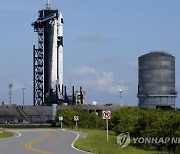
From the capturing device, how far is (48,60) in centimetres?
14038

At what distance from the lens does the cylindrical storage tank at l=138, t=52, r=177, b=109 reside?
349ft

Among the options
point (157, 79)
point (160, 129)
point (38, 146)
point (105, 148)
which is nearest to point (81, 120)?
point (157, 79)

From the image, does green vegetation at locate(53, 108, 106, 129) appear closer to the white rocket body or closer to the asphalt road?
the white rocket body

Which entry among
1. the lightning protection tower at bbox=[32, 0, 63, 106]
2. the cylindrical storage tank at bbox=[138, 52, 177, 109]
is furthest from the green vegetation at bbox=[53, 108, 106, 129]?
the lightning protection tower at bbox=[32, 0, 63, 106]

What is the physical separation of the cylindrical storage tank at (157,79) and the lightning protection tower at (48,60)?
35049 millimetres

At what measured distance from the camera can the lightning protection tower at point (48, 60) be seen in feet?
457

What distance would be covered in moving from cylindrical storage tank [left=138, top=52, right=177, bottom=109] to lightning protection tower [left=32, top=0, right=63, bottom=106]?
Answer: 115 feet

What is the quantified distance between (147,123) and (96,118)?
52.4 metres

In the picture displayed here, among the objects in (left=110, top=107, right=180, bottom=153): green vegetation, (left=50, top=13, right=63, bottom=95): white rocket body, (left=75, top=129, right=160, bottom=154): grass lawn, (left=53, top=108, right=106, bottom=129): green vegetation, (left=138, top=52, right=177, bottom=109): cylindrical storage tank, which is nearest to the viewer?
(left=75, top=129, right=160, bottom=154): grass lawn

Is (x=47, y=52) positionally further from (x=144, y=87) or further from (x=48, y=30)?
(x=144, y=87)

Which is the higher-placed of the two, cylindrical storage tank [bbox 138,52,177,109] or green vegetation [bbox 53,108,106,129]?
cylindrical storage tank [bbox 138,52,177,109]

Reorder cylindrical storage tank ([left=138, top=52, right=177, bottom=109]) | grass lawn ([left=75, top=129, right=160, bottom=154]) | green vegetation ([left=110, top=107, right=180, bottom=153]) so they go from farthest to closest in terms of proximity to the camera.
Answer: cylindrical storage tank ([left=138, top=52, right=177, bottom=109]) → green vegetation ([left=110, top=107, right=180, bottom=153]) → grass lawn ([left=75, top=129, right=160, bottom=154])

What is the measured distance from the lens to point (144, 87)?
109125mm

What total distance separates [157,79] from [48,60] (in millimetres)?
42433
